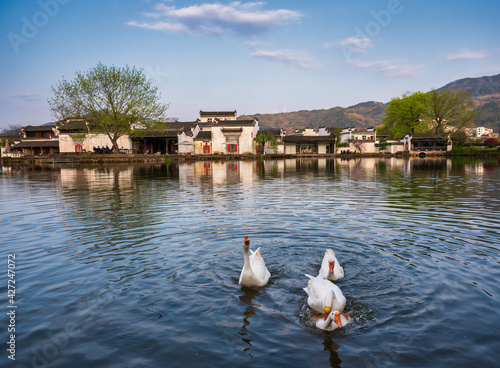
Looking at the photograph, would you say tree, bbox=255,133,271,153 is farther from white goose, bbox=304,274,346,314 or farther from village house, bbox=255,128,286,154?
white goose, bbox=304,274,346,314

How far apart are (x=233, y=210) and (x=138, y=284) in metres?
7.71

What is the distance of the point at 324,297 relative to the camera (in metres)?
5.32

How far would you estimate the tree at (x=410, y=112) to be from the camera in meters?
81.9

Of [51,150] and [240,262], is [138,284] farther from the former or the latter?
[51,150]

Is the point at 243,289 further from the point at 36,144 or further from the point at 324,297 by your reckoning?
the point at 36,144

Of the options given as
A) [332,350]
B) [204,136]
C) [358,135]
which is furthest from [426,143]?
[332,350]

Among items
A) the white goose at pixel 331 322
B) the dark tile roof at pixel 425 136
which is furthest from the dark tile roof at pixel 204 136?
the white goose at pixel 331 322

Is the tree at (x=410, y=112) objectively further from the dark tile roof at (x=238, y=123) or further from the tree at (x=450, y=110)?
the dark tile roof at (x=238, y=123)

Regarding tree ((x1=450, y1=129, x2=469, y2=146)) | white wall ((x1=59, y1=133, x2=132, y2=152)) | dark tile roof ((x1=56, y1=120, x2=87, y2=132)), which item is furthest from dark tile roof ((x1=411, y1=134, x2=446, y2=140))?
dark tile roof ((x1=56, y1=120, x2=87, y2=132))

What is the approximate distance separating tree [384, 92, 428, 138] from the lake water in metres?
77.9

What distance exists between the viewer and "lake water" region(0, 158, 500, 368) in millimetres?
4582


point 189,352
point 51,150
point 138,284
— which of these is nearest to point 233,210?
point 138,284

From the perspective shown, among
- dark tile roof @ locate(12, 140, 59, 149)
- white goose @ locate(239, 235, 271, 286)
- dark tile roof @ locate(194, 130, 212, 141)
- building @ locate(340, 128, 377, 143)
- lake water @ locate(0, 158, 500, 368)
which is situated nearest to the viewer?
lake water @ locate(0, 158, 500, 368)

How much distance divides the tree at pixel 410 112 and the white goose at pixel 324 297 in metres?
86.2
